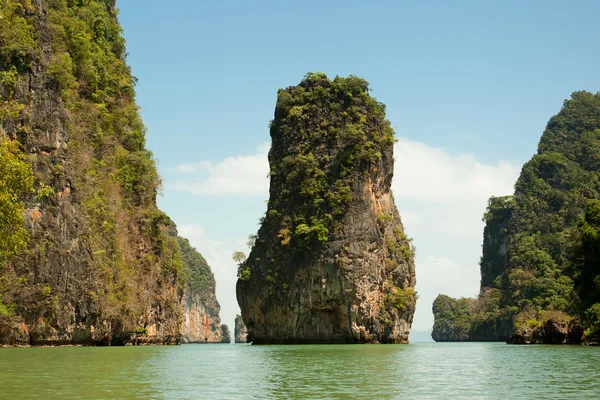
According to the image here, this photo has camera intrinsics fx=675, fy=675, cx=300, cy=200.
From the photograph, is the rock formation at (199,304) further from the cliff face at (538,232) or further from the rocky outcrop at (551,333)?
the rocky outcrop at (551,333)

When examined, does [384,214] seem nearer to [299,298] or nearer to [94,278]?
[299,298]

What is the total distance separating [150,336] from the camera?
46781mm

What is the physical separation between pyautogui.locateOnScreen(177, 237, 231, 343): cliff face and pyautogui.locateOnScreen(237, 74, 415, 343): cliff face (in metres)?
68.4

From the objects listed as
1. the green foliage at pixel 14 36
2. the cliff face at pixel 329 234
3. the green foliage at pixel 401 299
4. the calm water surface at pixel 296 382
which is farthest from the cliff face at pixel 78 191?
the green foliage at pixel 401 299

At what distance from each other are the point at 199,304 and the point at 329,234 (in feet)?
281

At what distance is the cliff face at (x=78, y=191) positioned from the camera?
1168 inches

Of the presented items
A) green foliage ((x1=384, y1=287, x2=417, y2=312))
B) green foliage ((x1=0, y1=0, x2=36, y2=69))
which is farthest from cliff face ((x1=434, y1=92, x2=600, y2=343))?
green foliage ((x1=0, y1=0, x2=36, y2=69))

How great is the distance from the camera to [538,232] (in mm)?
84125

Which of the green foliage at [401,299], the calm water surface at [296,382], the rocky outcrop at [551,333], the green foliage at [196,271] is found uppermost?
the green foliage at [196,271]

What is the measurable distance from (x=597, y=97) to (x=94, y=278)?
90.9 meters

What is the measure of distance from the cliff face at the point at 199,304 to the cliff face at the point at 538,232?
46.0 m

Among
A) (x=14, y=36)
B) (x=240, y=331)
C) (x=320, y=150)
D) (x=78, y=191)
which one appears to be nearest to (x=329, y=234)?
(x=320, y=150)

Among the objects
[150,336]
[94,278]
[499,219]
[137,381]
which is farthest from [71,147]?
[499,219]

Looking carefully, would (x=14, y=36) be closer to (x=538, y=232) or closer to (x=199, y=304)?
(x=538, y=232)
